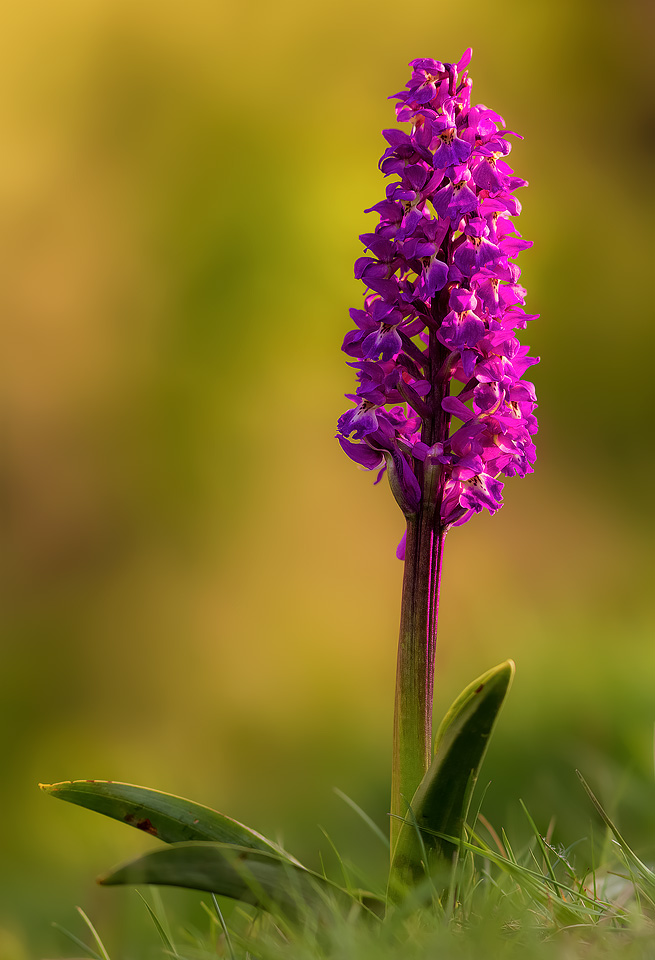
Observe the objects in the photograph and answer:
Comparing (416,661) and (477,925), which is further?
(416,661)

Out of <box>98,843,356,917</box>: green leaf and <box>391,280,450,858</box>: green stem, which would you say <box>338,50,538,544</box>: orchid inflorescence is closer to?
<box>391,280,450,858</box>: green stem

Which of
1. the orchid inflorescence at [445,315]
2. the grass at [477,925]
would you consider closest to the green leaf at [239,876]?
the grass at [477,925]

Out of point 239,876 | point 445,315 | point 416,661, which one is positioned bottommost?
point 239,876

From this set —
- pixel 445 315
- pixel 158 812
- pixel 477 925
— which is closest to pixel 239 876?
pixel 158 812

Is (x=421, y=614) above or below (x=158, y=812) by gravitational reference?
above

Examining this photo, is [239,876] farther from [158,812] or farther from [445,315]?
[445,315]

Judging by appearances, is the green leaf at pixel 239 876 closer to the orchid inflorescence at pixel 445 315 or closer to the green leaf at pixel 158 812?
the green leaf at pixel 158 812

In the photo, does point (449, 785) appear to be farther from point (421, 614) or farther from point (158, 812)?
point (158, 812)
